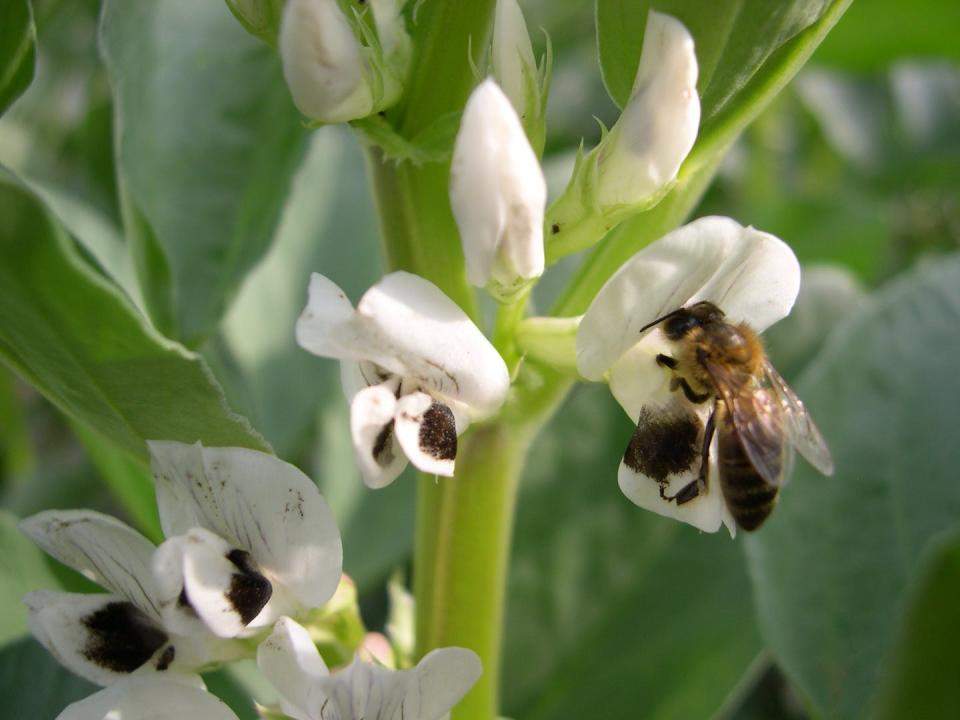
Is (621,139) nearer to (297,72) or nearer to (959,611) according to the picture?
(297,72)

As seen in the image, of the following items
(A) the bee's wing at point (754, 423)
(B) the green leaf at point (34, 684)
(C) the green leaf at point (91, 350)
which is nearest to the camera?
(C) the green leaf at point (91, 350)

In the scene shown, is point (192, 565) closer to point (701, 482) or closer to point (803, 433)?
point (701, 482)

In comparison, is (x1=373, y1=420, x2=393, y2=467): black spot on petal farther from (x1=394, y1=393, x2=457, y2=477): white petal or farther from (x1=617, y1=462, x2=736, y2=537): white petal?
(x1=617, y1=462, x2=736, y2=537): white petal

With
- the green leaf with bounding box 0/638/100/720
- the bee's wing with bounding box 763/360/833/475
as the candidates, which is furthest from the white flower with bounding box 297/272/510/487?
the green leaf with bounding box 0/638/100/720

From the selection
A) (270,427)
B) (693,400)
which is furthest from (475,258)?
(270,427)

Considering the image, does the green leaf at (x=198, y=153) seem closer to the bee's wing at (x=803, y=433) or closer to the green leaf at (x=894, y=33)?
the bee's wing at (x=803, y=433)

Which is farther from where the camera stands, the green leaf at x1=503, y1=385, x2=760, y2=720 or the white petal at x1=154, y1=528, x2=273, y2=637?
the green leaf at x1=503, y1=385, x2=760, y2=720

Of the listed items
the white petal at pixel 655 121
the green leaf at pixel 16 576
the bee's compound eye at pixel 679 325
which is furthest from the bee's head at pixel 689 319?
the green leaf at pixel 16 576
